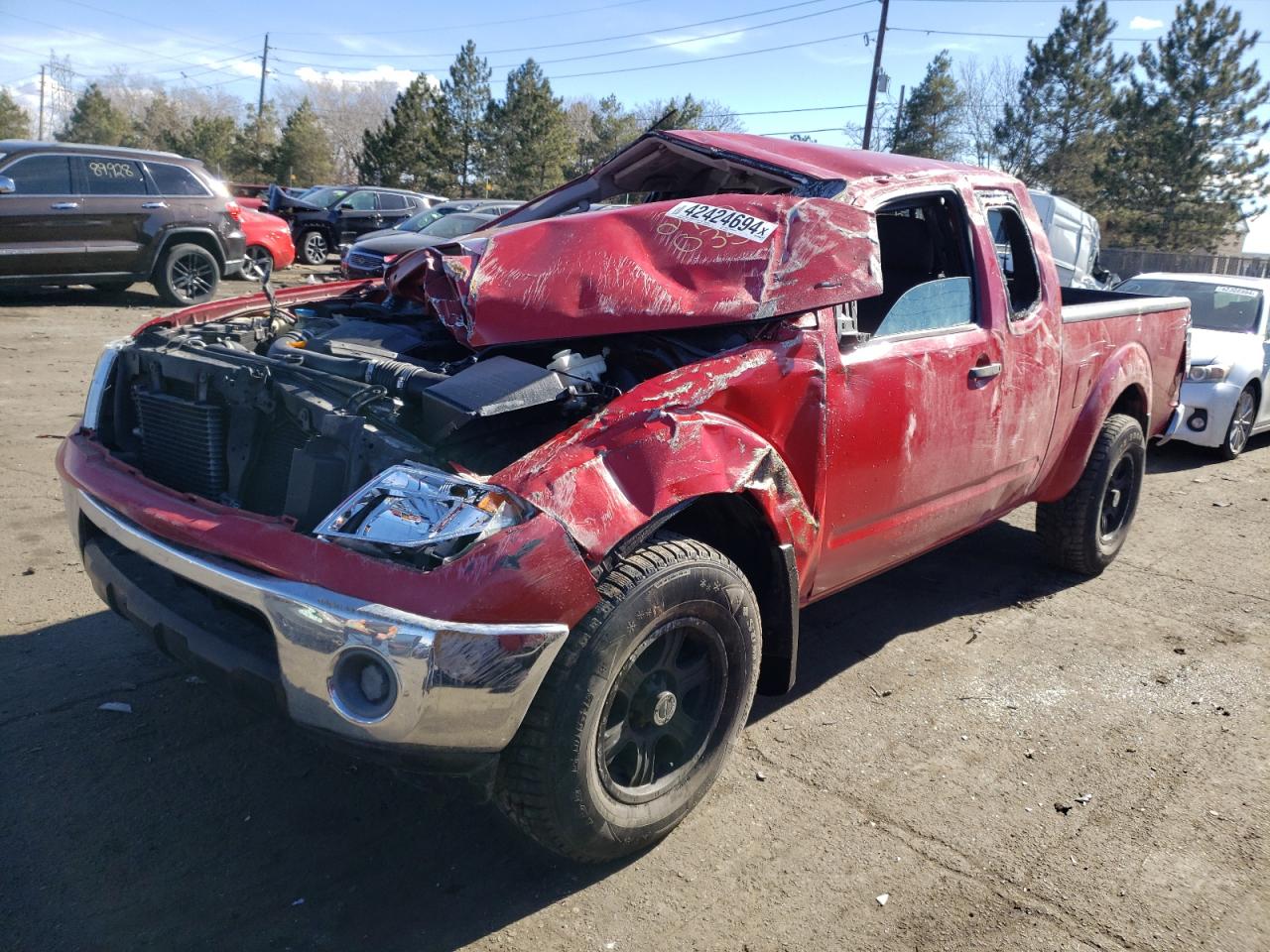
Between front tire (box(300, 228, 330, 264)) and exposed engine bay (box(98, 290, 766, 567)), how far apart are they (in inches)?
742

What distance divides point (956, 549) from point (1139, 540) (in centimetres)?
124

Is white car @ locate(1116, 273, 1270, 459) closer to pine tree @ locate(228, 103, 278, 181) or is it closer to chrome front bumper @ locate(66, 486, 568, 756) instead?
chrome front bumper @ locate(66, 486, 568, 756)

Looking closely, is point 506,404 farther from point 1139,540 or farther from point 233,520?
point 1139,540

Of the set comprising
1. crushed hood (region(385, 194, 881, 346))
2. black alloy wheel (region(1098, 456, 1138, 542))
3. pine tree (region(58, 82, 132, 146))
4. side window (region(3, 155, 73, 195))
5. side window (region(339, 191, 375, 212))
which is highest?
pine tree (region(58, 82, 132, 146))

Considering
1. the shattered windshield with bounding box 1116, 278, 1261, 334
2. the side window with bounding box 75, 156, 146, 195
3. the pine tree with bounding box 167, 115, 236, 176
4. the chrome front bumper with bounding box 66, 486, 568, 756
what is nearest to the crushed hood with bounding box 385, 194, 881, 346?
the chrome front bumper with bounding box 66, 486, 568, 756

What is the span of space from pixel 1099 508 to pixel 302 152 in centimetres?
4836

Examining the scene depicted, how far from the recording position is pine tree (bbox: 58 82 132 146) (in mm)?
57250

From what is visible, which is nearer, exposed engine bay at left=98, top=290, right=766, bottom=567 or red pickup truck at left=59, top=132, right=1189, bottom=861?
red pickup truck at left=59, top=132, right=1189, bottom=861

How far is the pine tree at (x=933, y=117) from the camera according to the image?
49.1 metres

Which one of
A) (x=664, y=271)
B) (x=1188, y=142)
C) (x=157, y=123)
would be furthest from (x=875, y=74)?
(x=157, y=123)

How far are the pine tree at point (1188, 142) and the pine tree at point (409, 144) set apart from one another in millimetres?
29499

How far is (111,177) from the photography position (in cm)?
1198

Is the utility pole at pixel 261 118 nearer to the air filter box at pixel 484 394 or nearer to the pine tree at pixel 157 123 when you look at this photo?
the pine tree at pixel 157 123

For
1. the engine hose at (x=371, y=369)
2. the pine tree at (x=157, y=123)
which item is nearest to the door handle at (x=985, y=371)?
the engine hose at (x=371, y=369)
